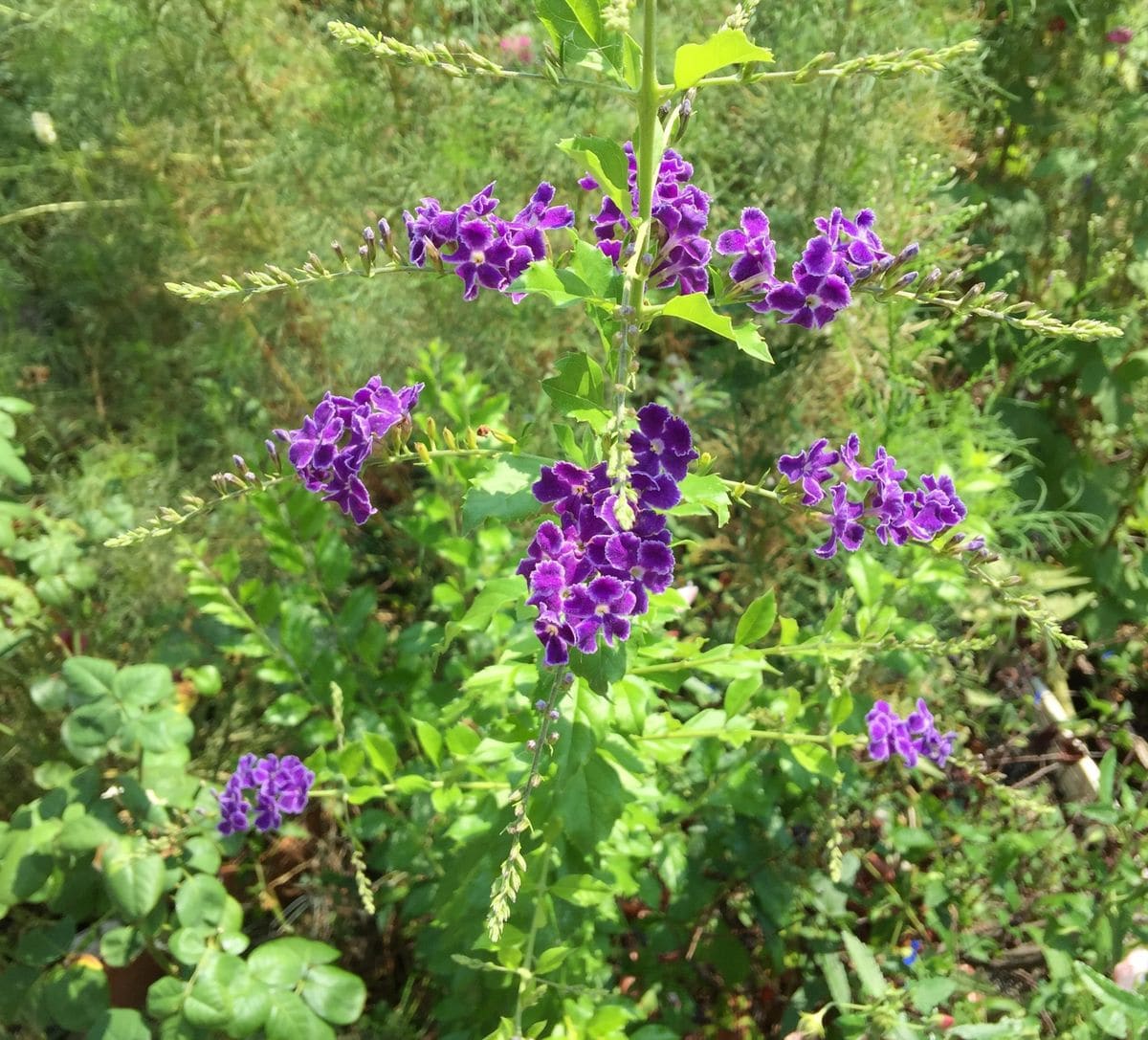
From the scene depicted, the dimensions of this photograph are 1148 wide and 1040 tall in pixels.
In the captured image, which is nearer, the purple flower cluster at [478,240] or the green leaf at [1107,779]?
the purple flower cluster at [478,240]

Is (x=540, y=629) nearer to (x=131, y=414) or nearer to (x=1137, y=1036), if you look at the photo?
(x=1137, y=1036)

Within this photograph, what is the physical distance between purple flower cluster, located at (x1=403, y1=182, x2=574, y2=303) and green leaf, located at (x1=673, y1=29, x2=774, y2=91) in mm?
269

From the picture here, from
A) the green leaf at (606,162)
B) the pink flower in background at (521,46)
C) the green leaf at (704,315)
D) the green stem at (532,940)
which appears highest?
the pink flower in background at (521,46)

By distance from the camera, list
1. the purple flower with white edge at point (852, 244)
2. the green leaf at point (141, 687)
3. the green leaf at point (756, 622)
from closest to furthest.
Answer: the purple flower with white edge at point (852, 244), the green leaf at point (756, 622), the green leaf at point (141, 687)

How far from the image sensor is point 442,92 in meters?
2.40

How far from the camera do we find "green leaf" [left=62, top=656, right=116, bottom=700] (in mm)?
1575

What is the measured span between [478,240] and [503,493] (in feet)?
0.98

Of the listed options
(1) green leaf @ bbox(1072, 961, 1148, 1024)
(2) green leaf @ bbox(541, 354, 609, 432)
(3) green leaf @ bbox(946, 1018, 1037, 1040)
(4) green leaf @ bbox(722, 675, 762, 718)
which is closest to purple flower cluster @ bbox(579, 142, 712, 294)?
(2) green leaf @ bbox(541, 354, 609, 432)

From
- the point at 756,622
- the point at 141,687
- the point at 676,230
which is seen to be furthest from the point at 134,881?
the point at 676,230

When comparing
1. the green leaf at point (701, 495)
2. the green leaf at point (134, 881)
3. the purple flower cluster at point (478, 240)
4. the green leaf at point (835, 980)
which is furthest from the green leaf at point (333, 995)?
the purple flower cluster at point (478, 240)

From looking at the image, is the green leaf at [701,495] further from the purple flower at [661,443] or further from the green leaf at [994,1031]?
the green leaf at [994,1031]

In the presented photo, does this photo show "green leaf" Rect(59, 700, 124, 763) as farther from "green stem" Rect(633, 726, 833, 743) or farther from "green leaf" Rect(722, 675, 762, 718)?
"green leaf" Rect(722, 675, 762, 718)

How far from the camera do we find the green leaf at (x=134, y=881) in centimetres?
143

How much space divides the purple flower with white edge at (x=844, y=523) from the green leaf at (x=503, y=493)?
35cm
